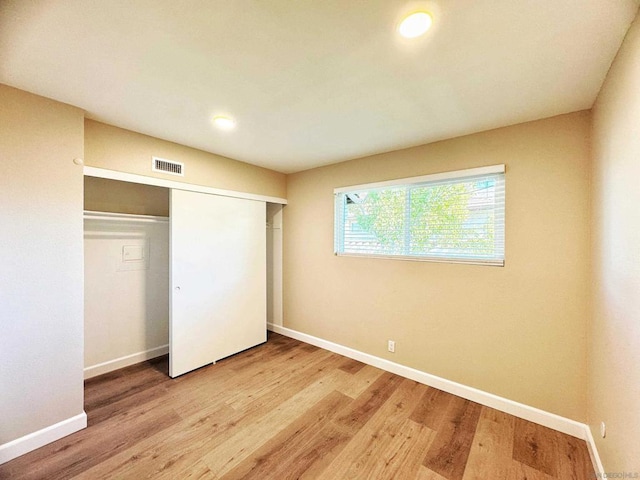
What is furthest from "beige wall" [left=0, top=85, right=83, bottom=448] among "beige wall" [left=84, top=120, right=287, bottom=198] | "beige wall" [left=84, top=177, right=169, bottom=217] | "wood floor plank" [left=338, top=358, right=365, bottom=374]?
"wood floor plank" [left=338, top=358, right=365, bottom=374]

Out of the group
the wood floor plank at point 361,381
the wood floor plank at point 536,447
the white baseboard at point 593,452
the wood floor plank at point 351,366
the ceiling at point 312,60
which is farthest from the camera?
the wood floor plank at point 351,366

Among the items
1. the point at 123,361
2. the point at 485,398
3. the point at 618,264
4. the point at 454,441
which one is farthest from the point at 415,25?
the point at 123,361

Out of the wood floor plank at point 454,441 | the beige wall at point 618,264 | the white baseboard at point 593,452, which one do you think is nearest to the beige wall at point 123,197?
the wood floor plank at point 454,441

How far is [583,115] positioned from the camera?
1.87 metres

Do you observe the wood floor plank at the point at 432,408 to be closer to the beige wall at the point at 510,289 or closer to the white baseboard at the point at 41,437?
the beige wall at the point at 510,289

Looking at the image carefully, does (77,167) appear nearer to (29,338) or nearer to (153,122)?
(153,122)

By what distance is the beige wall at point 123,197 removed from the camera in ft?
8.67

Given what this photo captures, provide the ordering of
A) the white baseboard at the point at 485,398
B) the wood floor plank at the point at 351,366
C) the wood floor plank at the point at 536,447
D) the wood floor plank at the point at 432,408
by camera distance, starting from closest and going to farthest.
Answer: the wood floor plank at the point at 536,447 → the white baseboard at the point at 485,398 → the wood floor plank at the point at 432,408 → the wood floor plank at the point at 351,366

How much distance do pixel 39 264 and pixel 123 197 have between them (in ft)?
4.23

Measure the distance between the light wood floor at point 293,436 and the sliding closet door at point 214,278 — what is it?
17.3 inches

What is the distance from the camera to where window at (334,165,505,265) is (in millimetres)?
2258

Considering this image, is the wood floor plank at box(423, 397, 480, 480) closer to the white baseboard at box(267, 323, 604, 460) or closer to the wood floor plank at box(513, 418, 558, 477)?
the white baseboard at box(267, 323, 604, 460)

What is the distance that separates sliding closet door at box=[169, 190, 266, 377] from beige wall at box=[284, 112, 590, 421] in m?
1.30

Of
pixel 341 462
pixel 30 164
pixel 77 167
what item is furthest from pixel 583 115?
pixel 30 164
